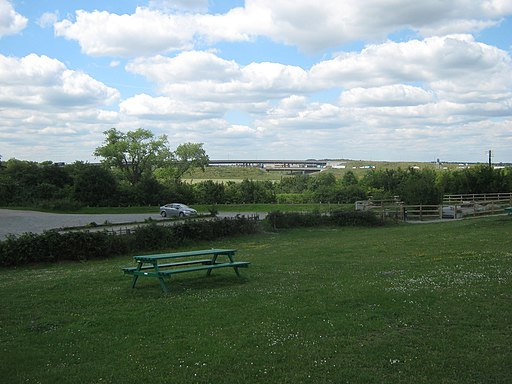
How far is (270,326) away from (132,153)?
3331 inches

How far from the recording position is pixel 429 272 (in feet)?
40.9

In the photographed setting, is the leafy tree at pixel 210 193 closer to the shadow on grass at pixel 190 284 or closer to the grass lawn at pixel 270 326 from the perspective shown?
the grass lawn at pixel 270 326

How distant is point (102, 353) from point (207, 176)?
121210 millimetres

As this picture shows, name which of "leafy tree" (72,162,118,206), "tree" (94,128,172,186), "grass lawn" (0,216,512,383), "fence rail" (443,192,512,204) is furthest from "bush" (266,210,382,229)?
"tree" (94,128,172,186)

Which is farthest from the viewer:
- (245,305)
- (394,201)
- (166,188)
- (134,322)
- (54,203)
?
(166,188)

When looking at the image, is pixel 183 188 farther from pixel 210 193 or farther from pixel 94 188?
pixel 94 188

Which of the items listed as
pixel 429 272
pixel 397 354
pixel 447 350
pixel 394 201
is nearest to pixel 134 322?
pixel 397 354

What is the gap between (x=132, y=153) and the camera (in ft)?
293

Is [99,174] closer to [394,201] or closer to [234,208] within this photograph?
[234,208]

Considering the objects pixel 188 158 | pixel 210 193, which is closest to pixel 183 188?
pixel 210 193

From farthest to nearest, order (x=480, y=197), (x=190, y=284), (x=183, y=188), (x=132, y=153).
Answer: (x=132, y=153), (x=183, y=188), (x=480, y=197), (x=190, y=284)

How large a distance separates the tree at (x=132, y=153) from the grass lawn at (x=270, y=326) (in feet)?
250

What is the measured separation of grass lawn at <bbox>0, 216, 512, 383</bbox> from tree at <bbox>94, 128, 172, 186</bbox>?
76.1 meters

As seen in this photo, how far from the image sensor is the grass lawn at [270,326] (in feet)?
19.8
